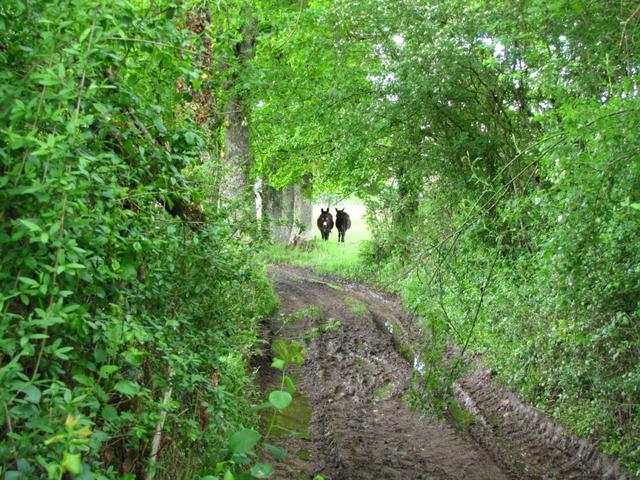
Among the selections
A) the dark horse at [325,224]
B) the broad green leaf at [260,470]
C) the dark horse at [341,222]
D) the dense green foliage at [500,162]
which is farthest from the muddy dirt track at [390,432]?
the dark horse at [341,222]

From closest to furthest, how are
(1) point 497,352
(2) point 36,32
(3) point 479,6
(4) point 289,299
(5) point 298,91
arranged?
(2) point 36,32, (1) point 497,352, (3) point 479,6, (5) point 298,91, (4) point 289,299

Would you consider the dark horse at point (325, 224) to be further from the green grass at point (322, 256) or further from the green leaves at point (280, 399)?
the green leaves at point (280, 399)

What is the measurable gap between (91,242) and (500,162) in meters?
11.3

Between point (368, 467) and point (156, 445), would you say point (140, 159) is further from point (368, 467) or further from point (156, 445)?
point (368, 467)

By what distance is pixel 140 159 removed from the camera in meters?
3.49

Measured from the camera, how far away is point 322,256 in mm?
25266

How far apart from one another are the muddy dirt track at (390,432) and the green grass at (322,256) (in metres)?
9.84

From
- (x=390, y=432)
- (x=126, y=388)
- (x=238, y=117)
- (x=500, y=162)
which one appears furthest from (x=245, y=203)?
(x=500, y=162)

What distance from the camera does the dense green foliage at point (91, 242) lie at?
7.98 ft

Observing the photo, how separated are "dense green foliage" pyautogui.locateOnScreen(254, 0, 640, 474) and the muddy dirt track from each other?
40 cm

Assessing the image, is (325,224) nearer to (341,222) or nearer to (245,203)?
(341,222)

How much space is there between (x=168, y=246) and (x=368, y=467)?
15.0ft

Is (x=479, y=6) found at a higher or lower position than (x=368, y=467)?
higher

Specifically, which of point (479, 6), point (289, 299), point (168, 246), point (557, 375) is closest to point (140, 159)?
point (168, 246)
